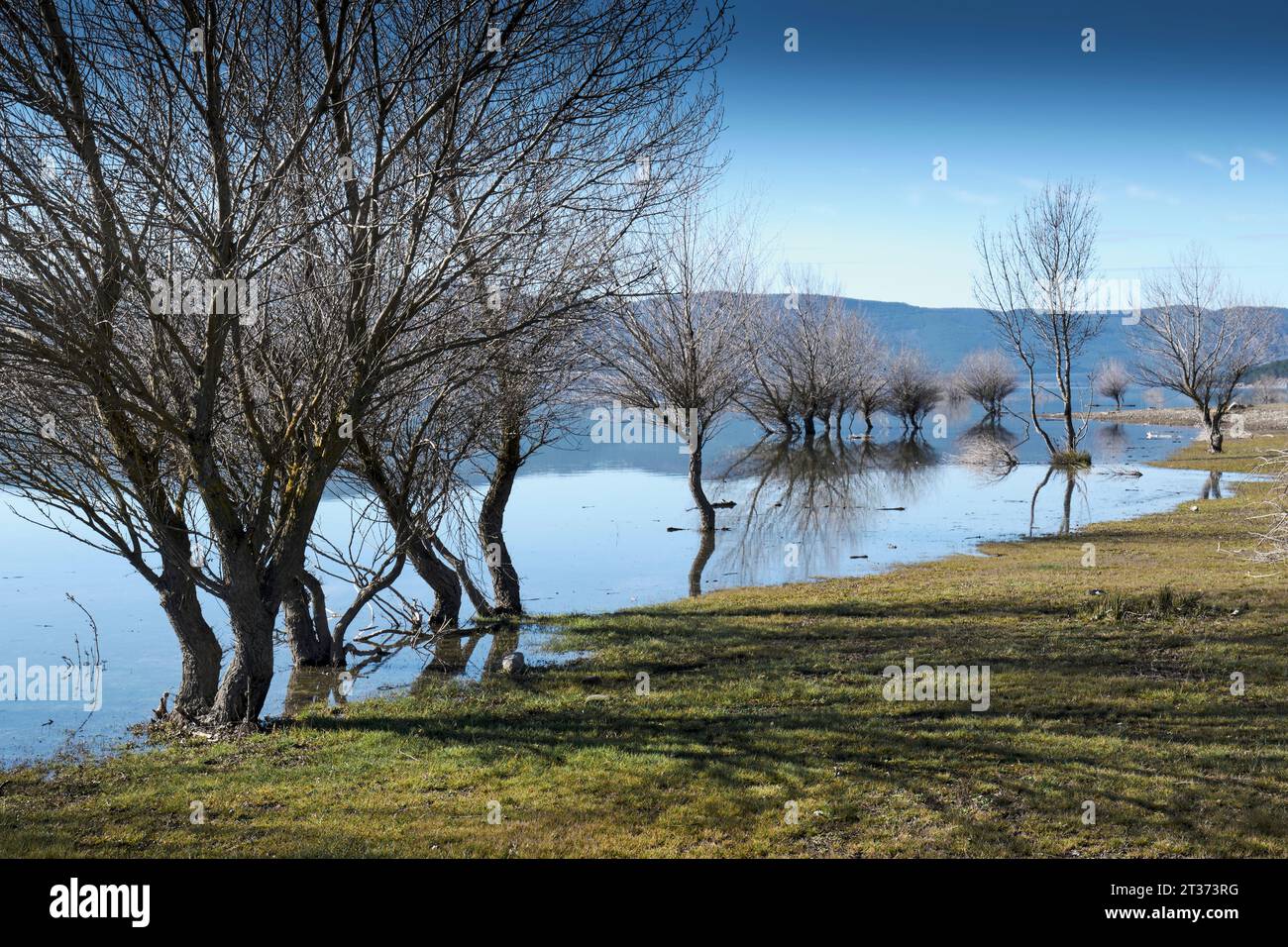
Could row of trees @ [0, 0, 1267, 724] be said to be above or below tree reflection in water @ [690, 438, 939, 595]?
above

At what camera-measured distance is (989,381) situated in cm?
8806

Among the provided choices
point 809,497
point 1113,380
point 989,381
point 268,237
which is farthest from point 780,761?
point 1113,380

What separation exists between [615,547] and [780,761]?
14.7 m

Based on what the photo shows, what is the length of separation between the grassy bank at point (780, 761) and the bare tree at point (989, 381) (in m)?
79.1

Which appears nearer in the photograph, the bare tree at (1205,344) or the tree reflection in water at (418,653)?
the tree reflection in water at (418,653)

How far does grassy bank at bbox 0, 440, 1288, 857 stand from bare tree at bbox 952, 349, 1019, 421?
79.1m

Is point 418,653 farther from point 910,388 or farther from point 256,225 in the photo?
point 910,388

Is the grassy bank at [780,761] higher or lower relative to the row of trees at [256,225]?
lower

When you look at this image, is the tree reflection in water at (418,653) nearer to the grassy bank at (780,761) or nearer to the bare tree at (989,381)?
the grassy bank at (780,761)

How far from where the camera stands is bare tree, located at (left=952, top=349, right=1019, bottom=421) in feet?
289

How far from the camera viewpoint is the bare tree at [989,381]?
3469 inches

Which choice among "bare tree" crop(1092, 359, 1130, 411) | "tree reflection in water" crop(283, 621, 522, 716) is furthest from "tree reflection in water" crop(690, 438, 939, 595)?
"bare tree" crop(1092, 359, 1130, 411)

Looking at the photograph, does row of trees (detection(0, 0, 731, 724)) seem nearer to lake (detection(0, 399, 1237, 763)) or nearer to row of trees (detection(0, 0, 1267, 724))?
row of trees (detection(0, 0, 1267, 724))

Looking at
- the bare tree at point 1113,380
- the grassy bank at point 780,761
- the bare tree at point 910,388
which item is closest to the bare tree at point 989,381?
the bare tree at point 910,388
